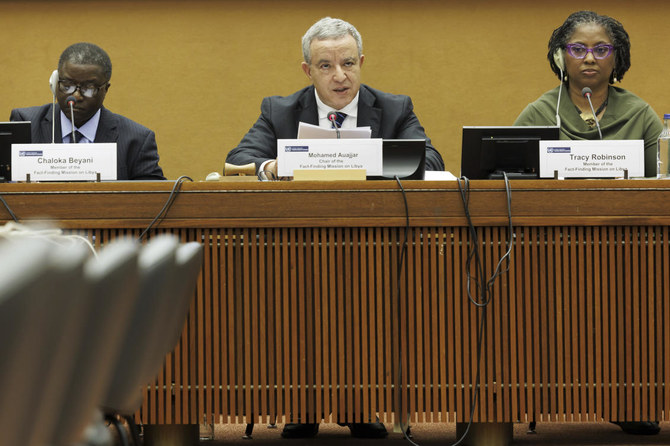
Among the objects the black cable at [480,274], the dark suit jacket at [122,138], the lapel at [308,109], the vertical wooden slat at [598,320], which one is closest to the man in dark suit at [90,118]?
the dark suit jacket at [122,138]

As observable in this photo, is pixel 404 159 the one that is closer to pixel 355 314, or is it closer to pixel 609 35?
pixel 355 314

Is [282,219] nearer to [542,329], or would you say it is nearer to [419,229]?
[419,229]

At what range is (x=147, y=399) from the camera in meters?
2.59

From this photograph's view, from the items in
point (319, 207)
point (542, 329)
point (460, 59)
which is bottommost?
point (542, 329)

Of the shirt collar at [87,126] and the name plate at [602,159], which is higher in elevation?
the shirt collar at [87,126]

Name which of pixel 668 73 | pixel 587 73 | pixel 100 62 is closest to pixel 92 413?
pixel 100 62

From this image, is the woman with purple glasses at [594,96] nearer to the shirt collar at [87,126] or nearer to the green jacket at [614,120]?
the green jacket at [614,120]

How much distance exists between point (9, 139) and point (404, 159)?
1.36 meters

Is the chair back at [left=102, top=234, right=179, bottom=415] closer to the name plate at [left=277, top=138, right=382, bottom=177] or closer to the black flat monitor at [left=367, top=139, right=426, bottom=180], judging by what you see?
the name plate at [left=277, top=138, right=382, bottom=177]

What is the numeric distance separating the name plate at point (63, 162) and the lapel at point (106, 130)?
0.78m

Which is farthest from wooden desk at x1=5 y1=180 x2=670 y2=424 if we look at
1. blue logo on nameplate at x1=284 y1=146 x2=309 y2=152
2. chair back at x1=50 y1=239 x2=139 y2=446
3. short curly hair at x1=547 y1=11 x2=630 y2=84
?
chair back at x1=50 y1=239 x2=139 y2=446

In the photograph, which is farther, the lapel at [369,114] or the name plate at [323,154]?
the lapel at [369,114]

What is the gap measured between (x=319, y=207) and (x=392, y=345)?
0.49 meters

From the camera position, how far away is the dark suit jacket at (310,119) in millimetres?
3553
